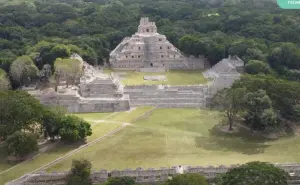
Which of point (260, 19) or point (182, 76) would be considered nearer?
point (182, 76)

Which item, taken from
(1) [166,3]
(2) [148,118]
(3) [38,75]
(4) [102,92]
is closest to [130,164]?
(2) [148,118]

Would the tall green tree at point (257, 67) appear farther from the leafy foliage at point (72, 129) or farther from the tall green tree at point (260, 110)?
the leafy foliage at point (72, 129)

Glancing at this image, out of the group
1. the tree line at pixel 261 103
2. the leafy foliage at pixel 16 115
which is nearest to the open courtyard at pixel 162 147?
the tree line at pixel 261 103

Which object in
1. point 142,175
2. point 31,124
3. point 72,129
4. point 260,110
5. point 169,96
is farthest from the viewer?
point 169,96

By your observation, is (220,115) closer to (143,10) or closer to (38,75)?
(38,75)

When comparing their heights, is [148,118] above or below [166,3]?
below

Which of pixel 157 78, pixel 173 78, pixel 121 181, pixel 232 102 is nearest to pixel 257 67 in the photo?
pixel 173 78

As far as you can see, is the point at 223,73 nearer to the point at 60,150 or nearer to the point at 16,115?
the point at 60,150

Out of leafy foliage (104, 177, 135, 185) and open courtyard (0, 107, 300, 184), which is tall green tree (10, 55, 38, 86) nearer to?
open courtyard (0, 107, 300, 184)

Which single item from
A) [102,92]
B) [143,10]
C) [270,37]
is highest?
[143,10]
